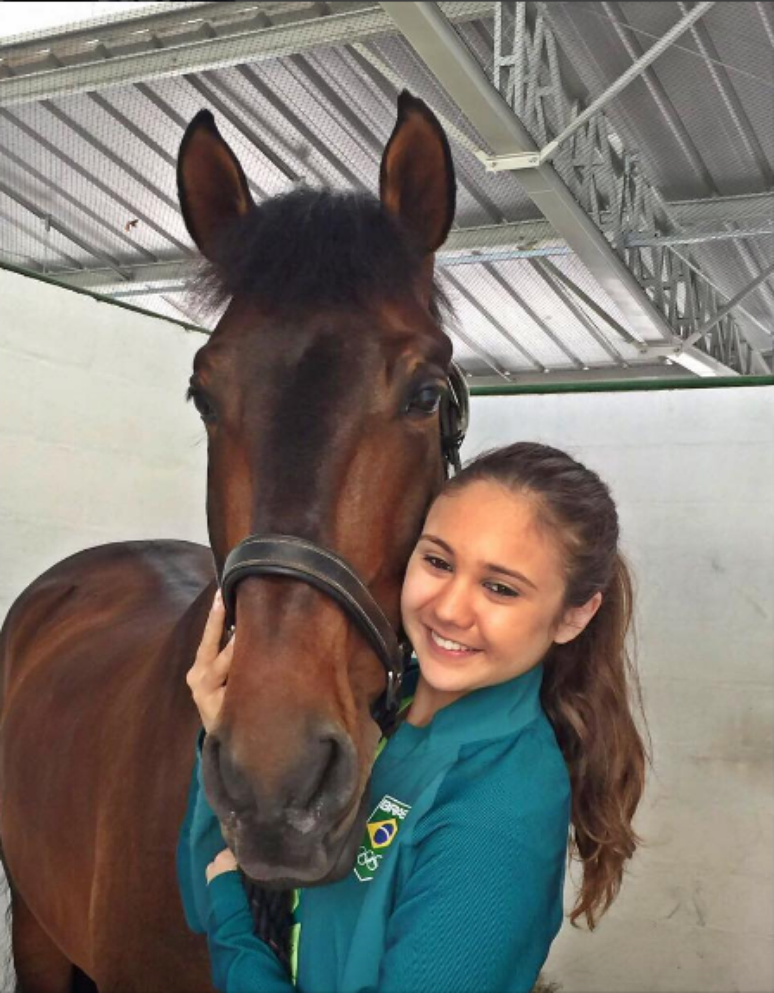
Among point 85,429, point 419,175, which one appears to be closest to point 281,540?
point 419,175

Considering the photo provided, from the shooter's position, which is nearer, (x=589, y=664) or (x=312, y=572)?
(x=312, y=572)

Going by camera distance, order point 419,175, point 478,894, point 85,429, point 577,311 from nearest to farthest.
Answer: point 478,894 < point 419,175 < point 85,429 < point 577,311

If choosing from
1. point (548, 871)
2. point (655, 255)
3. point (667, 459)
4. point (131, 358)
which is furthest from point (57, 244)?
point (548, 871)

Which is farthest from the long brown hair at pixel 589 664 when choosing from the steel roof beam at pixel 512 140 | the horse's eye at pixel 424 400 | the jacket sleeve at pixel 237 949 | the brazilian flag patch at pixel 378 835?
the steel roof beam at pixel 512 140

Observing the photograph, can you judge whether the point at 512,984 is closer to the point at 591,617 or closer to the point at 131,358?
the point at 591,617

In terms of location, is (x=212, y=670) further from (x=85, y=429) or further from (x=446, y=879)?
(x=85, y=429)

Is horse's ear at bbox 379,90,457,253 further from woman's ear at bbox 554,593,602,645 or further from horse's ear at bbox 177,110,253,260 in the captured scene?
woman's ear at bbox 554,593,602,645

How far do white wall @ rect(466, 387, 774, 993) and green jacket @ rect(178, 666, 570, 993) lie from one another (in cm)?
144

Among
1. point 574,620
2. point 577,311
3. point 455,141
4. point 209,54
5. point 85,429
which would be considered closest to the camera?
point 574,620

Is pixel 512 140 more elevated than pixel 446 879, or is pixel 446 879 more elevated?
pixel 512 140

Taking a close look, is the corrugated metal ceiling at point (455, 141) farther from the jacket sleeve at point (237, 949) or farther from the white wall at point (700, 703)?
the jacket sleeve at point (237, 949)

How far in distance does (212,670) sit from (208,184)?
0.72m

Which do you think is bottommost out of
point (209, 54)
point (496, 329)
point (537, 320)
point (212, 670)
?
point (212, 670)

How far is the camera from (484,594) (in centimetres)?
99
